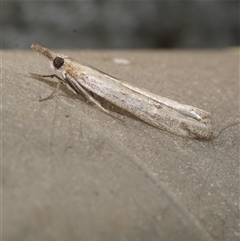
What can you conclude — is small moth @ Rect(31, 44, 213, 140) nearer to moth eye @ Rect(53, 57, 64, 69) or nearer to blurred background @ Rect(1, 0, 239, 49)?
moth eye @ Rect(53, 57, 64, 69)

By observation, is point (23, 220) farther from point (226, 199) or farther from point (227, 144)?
point (227, 144)

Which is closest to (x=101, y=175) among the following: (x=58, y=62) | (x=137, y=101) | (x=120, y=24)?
(x=137, y=101)

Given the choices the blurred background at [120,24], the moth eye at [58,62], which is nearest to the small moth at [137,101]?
the moth eye at [58,62]

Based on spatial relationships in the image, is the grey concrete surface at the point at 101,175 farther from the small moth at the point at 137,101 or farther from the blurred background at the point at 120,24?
the blurred background at the point at 120,24

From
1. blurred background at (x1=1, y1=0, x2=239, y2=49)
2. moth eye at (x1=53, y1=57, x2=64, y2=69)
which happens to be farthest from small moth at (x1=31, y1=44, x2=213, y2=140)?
blurred background at (x1=1, y1=0, x2=239, y2=49)

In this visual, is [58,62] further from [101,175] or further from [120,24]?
[120,24]
